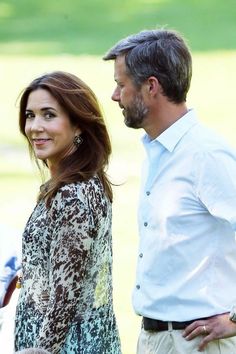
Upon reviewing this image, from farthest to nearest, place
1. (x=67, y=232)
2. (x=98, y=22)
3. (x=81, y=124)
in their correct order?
(x=98, y=22) → (x=81, y=124) → (x=67, y=232)

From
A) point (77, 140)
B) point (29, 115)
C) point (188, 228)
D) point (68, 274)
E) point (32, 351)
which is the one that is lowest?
point (32, 351)

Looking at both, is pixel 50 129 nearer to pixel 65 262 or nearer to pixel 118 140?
pixel 65 262

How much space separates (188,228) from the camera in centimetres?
539

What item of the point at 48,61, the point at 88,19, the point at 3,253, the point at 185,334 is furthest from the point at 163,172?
the point at 88,19

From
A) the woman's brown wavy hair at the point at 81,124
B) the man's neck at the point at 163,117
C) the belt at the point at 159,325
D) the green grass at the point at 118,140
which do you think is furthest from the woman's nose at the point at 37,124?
the green grass at the point at 118,140

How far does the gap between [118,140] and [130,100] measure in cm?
1266

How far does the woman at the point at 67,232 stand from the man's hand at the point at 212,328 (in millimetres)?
314

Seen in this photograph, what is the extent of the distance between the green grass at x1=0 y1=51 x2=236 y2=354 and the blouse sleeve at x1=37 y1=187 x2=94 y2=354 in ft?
7.71

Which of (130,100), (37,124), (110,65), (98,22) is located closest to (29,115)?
(37,124)

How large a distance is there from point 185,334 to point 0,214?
840 centimetres

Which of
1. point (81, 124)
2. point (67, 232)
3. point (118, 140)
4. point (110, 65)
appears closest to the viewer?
point (67, 232)

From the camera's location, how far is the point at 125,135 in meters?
18.5

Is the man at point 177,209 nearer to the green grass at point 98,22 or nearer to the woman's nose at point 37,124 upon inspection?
the woman's nose at point 37,124

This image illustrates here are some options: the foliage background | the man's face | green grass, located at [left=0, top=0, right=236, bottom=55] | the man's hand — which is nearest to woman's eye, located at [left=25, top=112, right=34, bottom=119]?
the man's face
